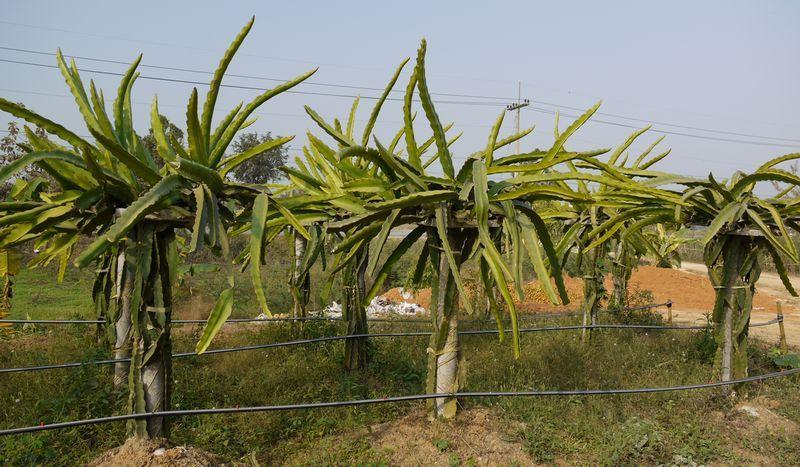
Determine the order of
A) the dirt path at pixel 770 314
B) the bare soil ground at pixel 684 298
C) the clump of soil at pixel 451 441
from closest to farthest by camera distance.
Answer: the clump of soil at pixel 451 441 < the dirt path at pixel 770 314 < the bare soil ground at pixel 684 298

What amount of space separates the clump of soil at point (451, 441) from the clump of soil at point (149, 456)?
109cm

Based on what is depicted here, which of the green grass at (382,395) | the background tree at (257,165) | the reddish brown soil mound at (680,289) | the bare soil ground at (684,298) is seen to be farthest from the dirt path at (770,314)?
the background tree at (257,165)

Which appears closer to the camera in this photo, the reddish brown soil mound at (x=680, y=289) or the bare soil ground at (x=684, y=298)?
the bare soil ground at (x=684, y=298)

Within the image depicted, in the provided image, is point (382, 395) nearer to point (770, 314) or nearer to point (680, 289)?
point (770, 314)

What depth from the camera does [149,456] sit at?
3006 mm

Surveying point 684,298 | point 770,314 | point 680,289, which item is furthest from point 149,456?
point 680,289

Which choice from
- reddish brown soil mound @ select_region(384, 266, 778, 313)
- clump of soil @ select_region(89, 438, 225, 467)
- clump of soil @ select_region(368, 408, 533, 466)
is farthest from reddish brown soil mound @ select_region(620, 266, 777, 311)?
clump of soil @ select_region(89, 438, 225, 467)

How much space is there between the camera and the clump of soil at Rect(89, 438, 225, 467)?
297cm

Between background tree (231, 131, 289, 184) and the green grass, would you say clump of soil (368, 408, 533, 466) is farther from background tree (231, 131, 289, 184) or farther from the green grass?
background tree (231, 131, 289, 184)

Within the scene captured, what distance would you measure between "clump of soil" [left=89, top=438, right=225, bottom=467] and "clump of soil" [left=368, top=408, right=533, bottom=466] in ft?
3.56

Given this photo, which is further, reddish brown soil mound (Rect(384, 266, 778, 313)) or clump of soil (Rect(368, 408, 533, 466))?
reddish brown soil mound (Rect(384, 266, 778, 313))

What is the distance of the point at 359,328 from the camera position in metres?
5.62

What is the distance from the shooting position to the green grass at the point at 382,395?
376cm

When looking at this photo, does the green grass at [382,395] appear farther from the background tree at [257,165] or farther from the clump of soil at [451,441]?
the background tree at [257,165]
